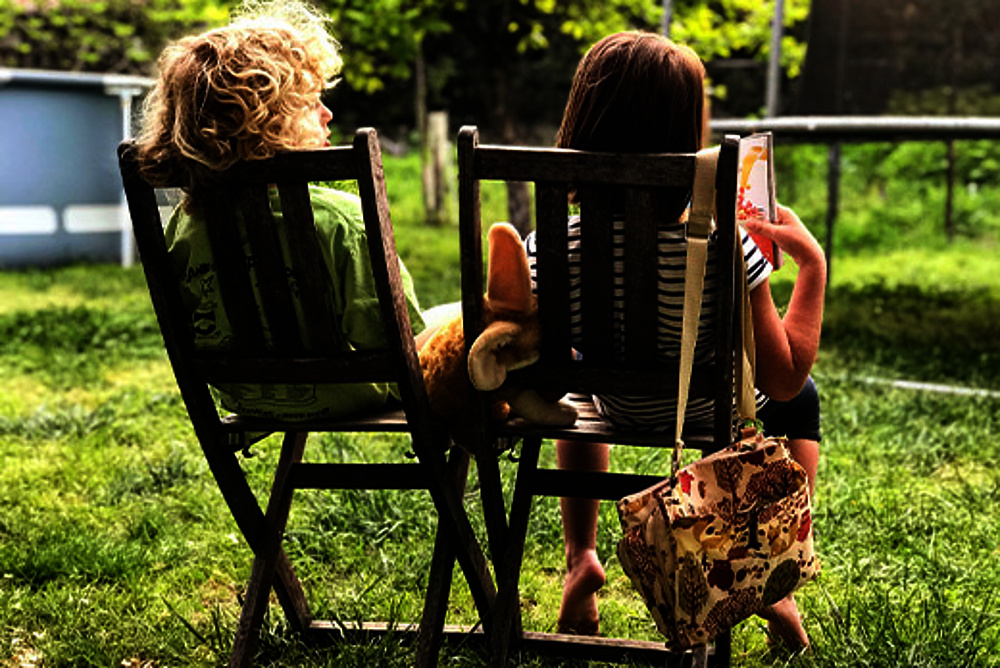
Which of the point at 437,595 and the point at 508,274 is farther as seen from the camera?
the point at 437,595

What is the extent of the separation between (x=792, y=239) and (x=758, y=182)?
0.13m

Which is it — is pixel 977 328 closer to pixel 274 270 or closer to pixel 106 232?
pixel 274 270

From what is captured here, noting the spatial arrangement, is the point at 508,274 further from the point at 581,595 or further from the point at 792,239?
the point at 581,595

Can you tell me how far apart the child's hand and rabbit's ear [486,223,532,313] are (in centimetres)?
46

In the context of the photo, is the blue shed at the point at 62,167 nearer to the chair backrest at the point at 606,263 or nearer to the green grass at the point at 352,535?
the green grass at the point at 352,535

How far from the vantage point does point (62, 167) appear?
9.90m

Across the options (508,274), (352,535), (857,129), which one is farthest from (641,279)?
(857,129)

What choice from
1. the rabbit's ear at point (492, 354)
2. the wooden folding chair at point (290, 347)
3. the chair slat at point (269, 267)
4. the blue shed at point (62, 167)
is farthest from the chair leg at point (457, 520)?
the blue shed at point (62, 167)

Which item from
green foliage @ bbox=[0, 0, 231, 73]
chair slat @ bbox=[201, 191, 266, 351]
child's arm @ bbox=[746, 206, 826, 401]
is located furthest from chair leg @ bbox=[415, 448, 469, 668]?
green foliage @ bbox=[0, 0, 231, 73]

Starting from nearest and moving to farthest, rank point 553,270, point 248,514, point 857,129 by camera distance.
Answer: point 553,270
point 248,514
point 857,129

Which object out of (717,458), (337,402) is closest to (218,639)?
(337,402)

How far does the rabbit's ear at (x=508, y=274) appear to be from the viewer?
2.30 metres

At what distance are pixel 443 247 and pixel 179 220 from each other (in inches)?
356

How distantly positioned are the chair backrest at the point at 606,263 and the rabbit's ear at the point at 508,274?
4 cm
